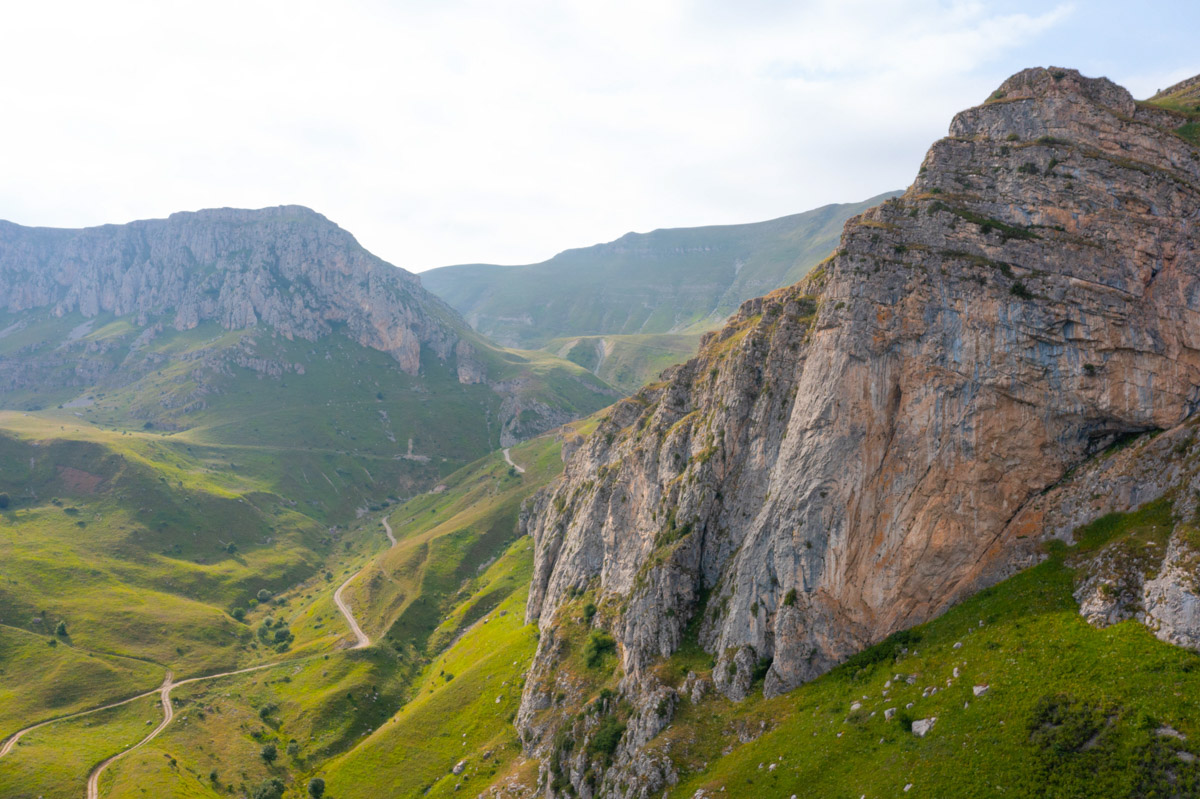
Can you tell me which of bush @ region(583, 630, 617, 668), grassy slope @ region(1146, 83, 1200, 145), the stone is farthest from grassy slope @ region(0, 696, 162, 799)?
grassy slope @ region(1146, 83, 1200, 145)

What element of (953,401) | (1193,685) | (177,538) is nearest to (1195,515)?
(1193,685)

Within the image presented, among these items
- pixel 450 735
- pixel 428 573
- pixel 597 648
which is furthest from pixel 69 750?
pixel 597 648

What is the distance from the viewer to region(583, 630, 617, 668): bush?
262 ft

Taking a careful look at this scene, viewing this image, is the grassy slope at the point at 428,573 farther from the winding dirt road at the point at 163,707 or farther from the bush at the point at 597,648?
the bush at the point at 597,648

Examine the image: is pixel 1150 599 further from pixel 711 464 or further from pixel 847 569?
pixel 711 464

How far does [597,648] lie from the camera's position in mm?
80750

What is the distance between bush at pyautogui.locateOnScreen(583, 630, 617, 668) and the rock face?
7.91 m

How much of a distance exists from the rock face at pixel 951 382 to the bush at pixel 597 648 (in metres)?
7.91

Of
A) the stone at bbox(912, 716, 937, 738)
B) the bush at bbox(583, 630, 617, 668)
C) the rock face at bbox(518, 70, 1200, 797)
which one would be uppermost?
the rock face at bbox(518, 70, 1200, 797)

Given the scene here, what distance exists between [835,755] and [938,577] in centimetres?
1837

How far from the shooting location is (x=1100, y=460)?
50.3 m

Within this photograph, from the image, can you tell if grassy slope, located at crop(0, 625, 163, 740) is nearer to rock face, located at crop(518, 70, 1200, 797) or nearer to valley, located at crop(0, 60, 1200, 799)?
valley, located at crop(0, 60, 1200, 799)

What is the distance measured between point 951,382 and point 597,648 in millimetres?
55397

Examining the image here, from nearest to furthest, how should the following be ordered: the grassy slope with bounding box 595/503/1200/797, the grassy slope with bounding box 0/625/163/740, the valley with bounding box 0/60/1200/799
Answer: the grassy slope with bounding box 595/503/1200/797, the valley with bounding box 0/60/1200/799, the grassy slope with bounding box 0/625/163/740
